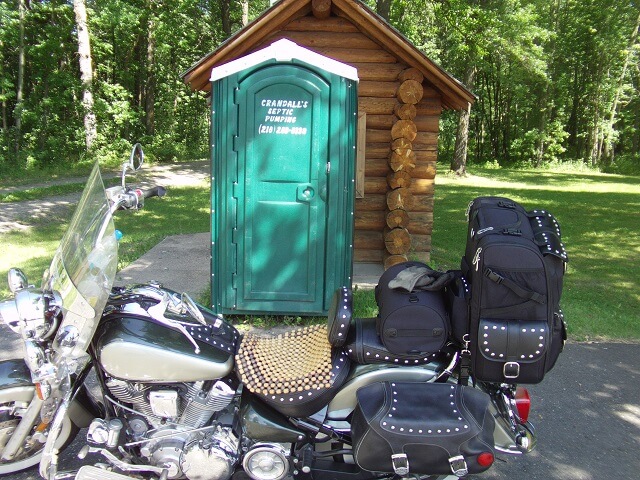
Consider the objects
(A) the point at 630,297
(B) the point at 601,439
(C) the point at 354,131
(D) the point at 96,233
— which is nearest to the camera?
(D) the point at 96,233

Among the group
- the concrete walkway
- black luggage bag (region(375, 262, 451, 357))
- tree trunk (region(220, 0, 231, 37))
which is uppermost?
tree trunk (region(220, 0, 231, 37))

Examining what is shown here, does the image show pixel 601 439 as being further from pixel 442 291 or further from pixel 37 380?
pixel 37 380

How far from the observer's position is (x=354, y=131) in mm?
5086

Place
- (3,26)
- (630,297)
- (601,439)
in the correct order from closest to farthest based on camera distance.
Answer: (601,439)
(630,297)
(3,26)

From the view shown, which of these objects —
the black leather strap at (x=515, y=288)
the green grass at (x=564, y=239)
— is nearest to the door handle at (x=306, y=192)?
the green grass at (x=564, y=239)

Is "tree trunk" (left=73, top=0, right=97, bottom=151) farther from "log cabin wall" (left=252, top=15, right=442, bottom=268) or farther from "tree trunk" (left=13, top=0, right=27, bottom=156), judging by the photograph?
"log cabin wall" (left=252, top=15, right=442, bottom=268)

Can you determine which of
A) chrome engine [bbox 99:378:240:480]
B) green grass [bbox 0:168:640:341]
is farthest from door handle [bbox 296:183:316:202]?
chrome engine [bbox 99:378:240:480]

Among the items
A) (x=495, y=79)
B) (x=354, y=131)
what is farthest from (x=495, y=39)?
(x=354, y=131)

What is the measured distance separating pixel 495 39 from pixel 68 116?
16.5 m

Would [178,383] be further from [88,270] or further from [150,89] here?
[150,89]

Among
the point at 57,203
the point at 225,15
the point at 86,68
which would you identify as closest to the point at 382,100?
the point at 57,203

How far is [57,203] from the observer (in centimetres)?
1265

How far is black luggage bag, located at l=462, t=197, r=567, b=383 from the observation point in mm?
2475

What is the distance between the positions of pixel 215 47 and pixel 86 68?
493 cm
